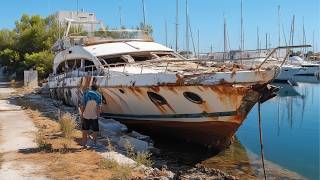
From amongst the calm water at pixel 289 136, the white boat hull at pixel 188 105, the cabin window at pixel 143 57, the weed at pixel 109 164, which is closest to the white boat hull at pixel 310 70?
the calm water at pixel 289 136

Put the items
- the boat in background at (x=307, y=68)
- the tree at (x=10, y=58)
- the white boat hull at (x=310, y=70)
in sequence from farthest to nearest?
the white boat hull at (x=310, y=70) < the boat in background at (x=307, y=68) < the tree at (x=10, y=58)

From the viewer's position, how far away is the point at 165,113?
1278 cm

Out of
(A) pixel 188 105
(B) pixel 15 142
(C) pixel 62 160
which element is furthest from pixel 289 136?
(C) pixel 62 160

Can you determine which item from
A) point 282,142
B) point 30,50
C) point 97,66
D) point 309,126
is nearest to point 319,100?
point 309,126

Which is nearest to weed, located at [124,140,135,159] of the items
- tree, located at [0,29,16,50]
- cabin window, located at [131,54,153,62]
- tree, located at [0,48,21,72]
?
cabin window, located at [131,54,153,62]

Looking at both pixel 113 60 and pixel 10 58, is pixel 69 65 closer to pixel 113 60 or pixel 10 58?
pixel 113 60

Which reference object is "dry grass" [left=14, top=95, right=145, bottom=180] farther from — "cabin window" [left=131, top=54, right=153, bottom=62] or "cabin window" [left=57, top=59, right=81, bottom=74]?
"cabin window" [left=57, top=59, right=81, bottom=74]

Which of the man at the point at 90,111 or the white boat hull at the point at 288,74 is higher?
the white boat hull at the point at 288,74

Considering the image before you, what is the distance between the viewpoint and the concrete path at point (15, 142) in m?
8.16

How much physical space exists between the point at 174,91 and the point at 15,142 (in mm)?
4080

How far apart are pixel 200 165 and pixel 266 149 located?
14.2ft

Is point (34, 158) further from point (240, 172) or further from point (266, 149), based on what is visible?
point (266, 149)

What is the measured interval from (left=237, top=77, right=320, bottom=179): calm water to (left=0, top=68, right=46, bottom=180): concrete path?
6.81 m

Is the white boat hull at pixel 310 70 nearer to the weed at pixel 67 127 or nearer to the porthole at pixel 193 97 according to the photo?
the porthole at pixel 193 97
